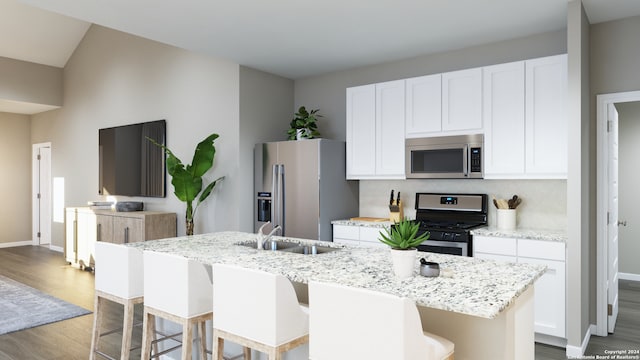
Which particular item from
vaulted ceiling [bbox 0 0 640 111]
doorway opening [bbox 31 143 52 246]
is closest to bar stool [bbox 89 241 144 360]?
vaulted ceiling [bbox 0 0 640 111]

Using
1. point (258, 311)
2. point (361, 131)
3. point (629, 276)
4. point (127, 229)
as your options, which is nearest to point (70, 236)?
point (127, 229)

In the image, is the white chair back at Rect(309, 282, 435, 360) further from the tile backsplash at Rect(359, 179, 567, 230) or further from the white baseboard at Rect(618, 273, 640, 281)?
the white baseboard at Rect(618, 273, 640, 281)

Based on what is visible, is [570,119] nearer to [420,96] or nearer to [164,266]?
[420,96]

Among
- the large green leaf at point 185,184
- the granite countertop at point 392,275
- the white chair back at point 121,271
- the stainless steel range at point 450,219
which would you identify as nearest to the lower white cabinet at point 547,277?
the stainless steel range at point 450,219

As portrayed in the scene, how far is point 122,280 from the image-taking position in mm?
2695

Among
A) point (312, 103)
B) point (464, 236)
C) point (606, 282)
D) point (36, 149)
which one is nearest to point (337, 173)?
point (312, 103)

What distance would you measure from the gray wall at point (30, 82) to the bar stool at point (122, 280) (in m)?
6.20

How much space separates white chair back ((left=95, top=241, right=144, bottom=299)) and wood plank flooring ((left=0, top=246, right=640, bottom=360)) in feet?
2.70

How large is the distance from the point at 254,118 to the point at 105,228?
2750 millimetres

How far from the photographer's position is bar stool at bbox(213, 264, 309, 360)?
75.4 inches

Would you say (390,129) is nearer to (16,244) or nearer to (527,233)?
(527,233)

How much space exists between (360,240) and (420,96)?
151cm

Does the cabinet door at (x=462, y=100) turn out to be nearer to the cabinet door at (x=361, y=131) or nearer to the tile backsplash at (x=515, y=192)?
the tile backsplash at (x=515, y=192)

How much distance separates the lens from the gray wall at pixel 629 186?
5551 mm
